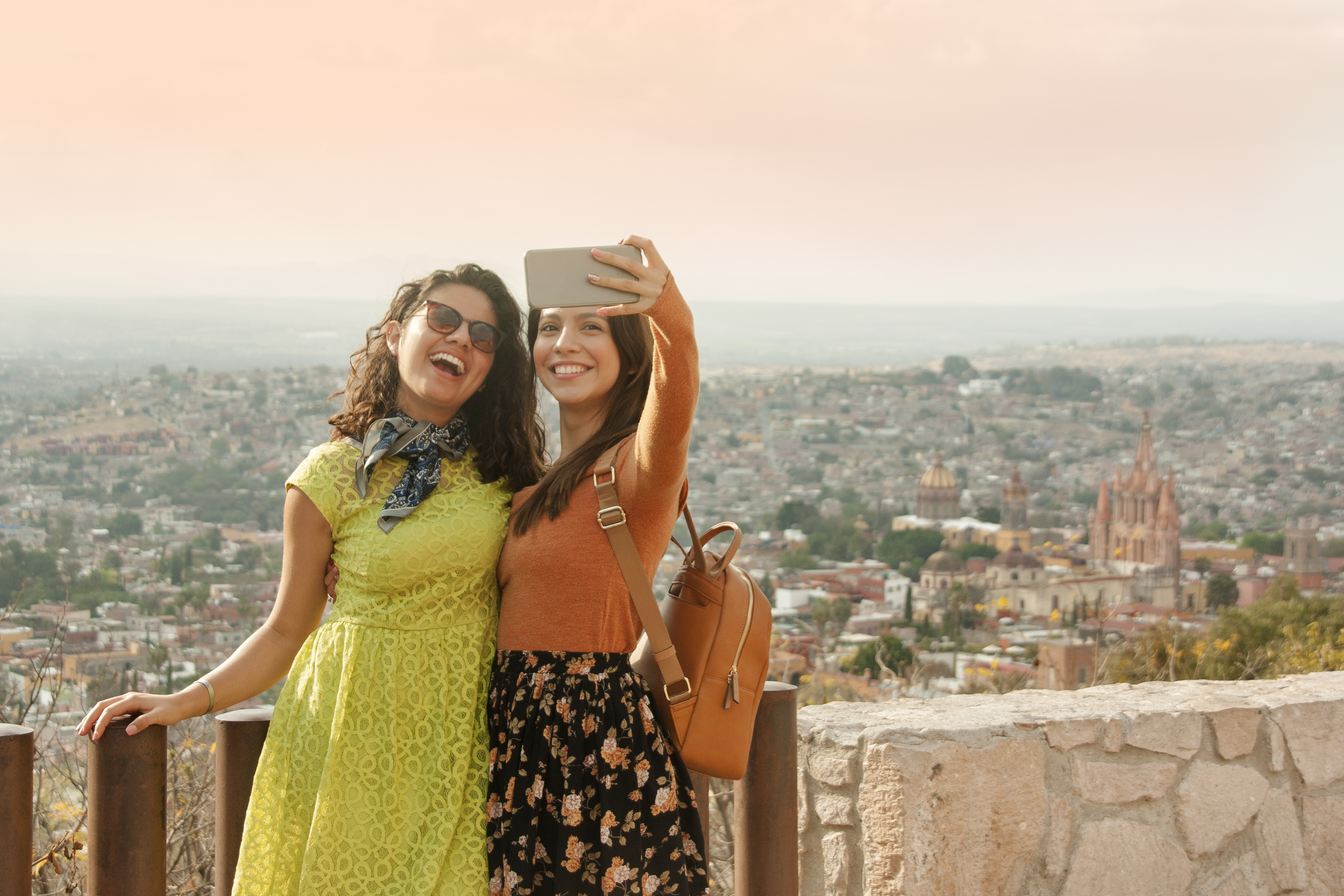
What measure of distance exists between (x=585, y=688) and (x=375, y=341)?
75 cm

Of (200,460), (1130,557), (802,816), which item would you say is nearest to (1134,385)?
(1130,557)

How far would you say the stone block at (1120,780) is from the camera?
224 centimetres

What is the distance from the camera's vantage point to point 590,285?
1.46 meters

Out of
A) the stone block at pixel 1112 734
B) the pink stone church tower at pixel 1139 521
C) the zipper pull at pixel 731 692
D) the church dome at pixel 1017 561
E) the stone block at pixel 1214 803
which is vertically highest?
the zipper pull at pixel 731 692

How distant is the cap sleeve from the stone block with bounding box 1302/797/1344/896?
2207mm

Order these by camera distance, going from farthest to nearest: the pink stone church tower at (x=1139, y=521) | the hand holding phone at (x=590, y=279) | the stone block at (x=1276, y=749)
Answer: the pink stone church tower at (x=1139, y=521), the stone block at (x=1276, y=749), the hand holding phone at (x=590, y=279)

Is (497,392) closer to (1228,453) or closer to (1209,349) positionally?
(1228,453)

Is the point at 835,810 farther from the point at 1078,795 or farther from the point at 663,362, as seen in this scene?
the point at 663,362

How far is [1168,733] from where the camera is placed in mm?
2303

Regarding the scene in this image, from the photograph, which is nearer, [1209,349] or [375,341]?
[375,341]

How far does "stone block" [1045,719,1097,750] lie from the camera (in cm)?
221

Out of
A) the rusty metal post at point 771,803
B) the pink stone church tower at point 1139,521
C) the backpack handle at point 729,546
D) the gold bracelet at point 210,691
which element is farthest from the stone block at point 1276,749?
the pink stone church tower at point 1139,521

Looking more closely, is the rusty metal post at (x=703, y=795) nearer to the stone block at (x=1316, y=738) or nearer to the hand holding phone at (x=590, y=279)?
the hand holding phone at (x=590, y=279)

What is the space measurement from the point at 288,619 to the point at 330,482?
0.75 feet
